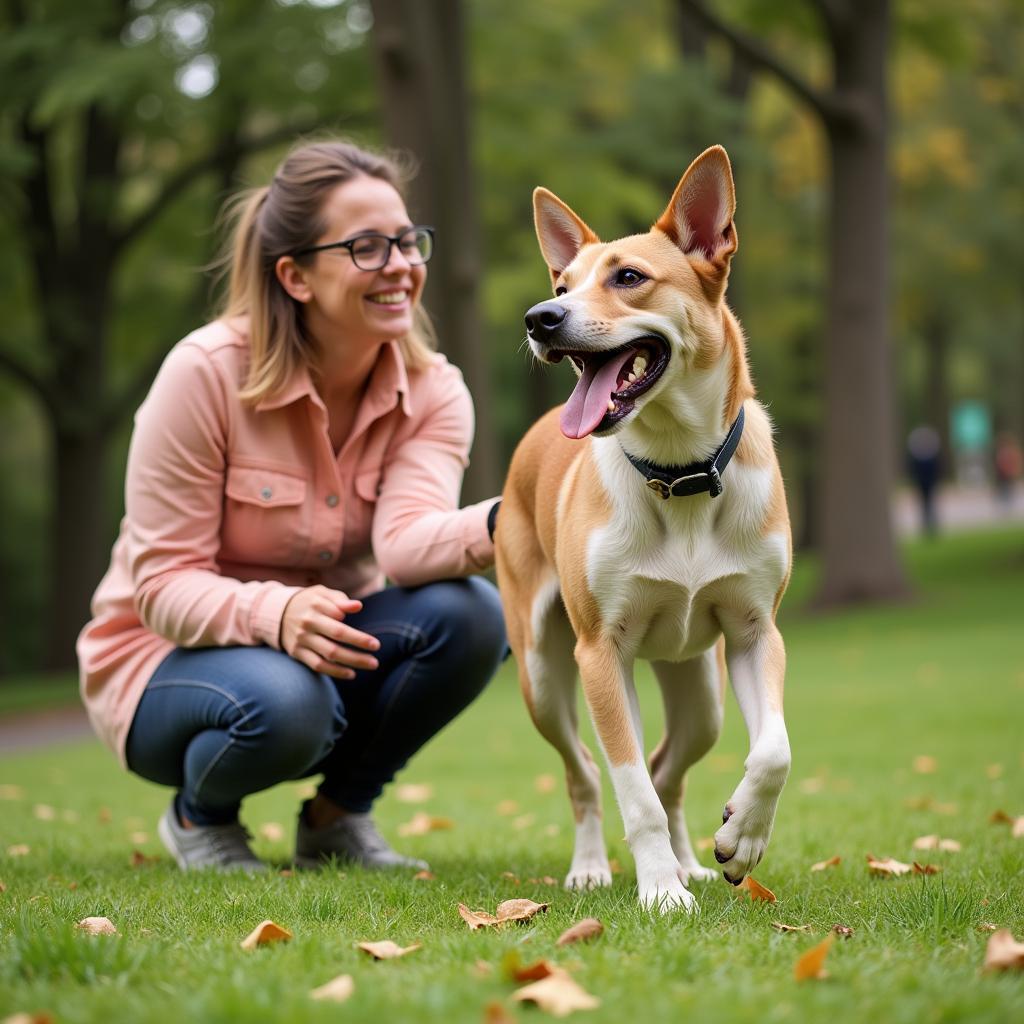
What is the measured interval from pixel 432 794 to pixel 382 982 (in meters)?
4.95

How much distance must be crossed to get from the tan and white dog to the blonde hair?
973 millimetres

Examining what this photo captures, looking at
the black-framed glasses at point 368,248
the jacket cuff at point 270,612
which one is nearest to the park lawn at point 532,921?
the jacket cuff at point 270,612

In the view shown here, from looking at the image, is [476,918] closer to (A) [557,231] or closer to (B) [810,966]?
(B) [810,966]

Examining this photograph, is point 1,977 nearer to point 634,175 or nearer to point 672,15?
point 634,175

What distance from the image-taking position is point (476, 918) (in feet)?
10.9

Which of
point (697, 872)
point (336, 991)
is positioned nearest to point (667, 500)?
point (697, 872)

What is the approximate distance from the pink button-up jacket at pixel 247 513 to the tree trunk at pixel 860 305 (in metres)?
12.6

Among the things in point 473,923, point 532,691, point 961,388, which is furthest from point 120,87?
point 961,388

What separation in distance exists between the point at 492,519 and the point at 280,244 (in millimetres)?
1183

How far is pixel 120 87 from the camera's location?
47.0ft

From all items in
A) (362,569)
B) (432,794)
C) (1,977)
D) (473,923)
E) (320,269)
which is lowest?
(432,794)

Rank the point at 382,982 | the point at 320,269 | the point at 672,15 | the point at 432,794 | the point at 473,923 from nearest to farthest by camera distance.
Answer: the point at 382,982, the point at 473,923, the point at 320,269, the point at 432,794, the point at 672,15

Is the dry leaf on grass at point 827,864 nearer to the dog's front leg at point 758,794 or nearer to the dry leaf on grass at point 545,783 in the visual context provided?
the dog's front leg at point 758,794

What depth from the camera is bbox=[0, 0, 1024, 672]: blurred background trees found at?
14.4m
